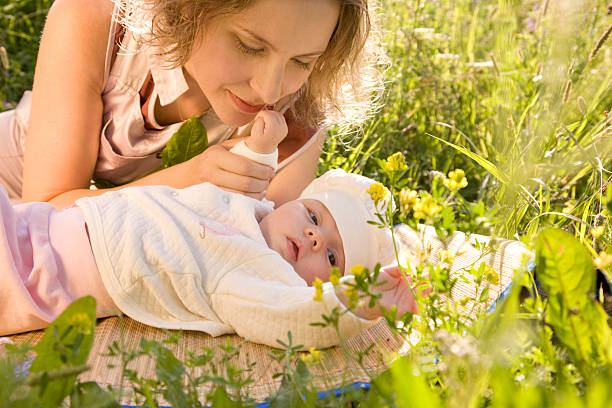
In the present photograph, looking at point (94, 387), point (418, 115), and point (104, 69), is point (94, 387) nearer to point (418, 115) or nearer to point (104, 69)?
point (104, 69)

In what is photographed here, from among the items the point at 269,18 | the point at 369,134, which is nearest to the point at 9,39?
the point at 369,134

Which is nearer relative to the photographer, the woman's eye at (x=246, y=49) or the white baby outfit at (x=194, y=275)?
the white baby outfit at (x=194, y=275)

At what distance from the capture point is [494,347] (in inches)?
29.8

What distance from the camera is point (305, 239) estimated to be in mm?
1673

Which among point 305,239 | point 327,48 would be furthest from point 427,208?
point 327,48

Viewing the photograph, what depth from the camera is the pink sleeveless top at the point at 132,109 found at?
87.4 inches

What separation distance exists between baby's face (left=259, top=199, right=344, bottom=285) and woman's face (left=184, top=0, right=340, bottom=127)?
1.12 ft

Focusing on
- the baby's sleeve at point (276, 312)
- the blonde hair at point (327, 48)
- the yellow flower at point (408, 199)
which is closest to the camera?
the yellow flower at point (408, 199)

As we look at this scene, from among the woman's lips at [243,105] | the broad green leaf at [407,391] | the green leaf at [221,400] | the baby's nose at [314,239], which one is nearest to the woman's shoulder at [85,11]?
the woman's lips at [243,105]

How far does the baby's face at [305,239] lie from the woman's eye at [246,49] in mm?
426

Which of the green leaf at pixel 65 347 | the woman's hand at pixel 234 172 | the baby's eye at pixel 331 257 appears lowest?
the baby's eye at pixel 331 257

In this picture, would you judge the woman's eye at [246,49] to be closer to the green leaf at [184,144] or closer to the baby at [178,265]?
the baby at [178,265]

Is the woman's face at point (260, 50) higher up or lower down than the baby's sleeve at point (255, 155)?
higher up

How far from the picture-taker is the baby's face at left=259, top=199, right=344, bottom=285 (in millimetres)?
1653
